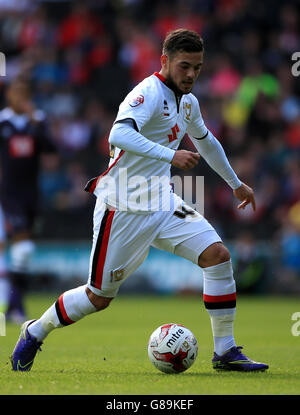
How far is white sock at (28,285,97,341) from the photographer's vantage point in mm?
5820

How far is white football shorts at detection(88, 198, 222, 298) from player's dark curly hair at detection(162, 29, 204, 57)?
1143 mm

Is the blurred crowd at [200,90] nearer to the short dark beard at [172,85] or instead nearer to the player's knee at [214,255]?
the player's knee at [214,255]

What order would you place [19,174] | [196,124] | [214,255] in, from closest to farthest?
1. [214,255]
2. [196,124]
3. [19,174]

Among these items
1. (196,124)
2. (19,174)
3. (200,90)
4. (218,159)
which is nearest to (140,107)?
(196,124)

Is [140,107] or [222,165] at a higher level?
[140,107]

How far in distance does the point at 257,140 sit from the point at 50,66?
5.10 m

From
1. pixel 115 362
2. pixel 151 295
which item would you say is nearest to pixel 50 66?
pixel 151 295

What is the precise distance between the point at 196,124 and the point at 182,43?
75cm

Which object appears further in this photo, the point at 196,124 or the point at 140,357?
the point at 140,357

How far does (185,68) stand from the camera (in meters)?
5.77

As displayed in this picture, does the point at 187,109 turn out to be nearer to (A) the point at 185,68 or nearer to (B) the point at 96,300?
(A) the point at 185,68

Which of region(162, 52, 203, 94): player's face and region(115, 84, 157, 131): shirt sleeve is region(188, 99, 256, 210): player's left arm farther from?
region(115, 84, 157, 131): shirt sleeve

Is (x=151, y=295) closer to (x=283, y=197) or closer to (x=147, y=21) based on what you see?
(x=283, y=197)

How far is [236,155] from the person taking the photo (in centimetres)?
1599
